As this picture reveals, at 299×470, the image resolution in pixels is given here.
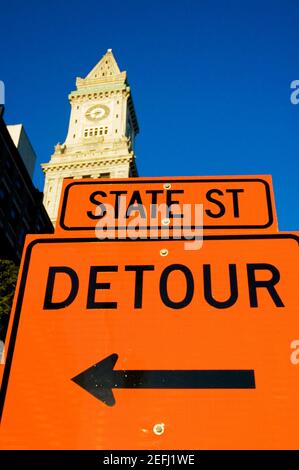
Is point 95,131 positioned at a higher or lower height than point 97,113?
lower

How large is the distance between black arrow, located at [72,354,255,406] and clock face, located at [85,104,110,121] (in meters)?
76.0

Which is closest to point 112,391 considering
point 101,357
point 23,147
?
point 101,357

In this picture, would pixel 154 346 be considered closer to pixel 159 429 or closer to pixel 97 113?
pixel 159 429

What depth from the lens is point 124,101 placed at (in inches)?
3024

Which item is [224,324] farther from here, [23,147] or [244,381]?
[23,147]

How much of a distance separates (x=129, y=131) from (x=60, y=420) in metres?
79.3

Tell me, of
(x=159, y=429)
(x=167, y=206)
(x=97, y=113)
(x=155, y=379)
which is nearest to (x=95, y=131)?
(x=97, y=113)

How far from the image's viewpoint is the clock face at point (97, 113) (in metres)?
75.3

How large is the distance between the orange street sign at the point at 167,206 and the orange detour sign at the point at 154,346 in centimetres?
12

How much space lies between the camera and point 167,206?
9.53 feet

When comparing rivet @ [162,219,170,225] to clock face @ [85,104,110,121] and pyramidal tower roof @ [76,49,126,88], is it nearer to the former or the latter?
clock face @ [85,104,110,121]

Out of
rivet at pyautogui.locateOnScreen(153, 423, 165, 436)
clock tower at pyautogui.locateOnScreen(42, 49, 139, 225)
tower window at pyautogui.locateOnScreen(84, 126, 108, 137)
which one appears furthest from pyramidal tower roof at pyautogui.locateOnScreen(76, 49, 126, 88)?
rivet at pyautogui.locateOnScreen(153, 423, 165, 436)

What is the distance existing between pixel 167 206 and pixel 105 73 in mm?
85292
